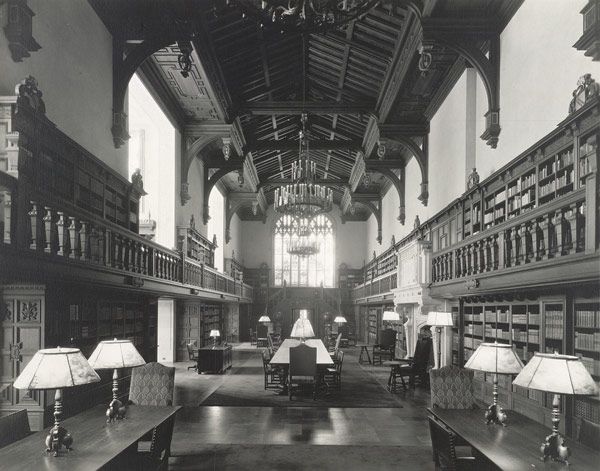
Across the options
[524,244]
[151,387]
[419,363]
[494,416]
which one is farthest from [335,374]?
[494,416]

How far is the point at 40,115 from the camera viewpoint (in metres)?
6.26

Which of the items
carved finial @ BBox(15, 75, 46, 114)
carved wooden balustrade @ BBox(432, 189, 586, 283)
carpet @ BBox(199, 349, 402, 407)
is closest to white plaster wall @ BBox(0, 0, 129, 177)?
carved finial @ BBox(15, 75, 46, 114)

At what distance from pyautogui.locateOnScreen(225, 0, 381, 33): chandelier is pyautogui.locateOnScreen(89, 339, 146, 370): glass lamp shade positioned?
2.92m

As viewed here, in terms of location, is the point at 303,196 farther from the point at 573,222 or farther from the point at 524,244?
the point at 573,222

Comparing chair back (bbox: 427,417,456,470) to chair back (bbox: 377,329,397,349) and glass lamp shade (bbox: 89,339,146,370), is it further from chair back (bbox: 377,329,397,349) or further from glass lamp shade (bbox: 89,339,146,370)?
chair back (bbox: 377,329,397,349)

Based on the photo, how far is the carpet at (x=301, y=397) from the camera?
9.76 metres

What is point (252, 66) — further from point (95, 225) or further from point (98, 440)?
point (98, 440)

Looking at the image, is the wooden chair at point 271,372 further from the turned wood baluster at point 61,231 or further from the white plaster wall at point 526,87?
the turned wood baluster at point 61,231

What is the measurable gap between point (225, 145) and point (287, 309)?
13.9 meters

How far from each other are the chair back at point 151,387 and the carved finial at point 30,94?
9.98 ft

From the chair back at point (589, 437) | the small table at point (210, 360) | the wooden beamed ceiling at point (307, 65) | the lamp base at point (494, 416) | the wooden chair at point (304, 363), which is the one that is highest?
the wooden beamed ceiling at point (307, 65)

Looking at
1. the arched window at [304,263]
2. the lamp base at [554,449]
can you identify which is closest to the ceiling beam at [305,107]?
the lamp base at [554,449]

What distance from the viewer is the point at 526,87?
796 cm

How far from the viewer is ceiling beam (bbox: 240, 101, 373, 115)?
14.0 m
